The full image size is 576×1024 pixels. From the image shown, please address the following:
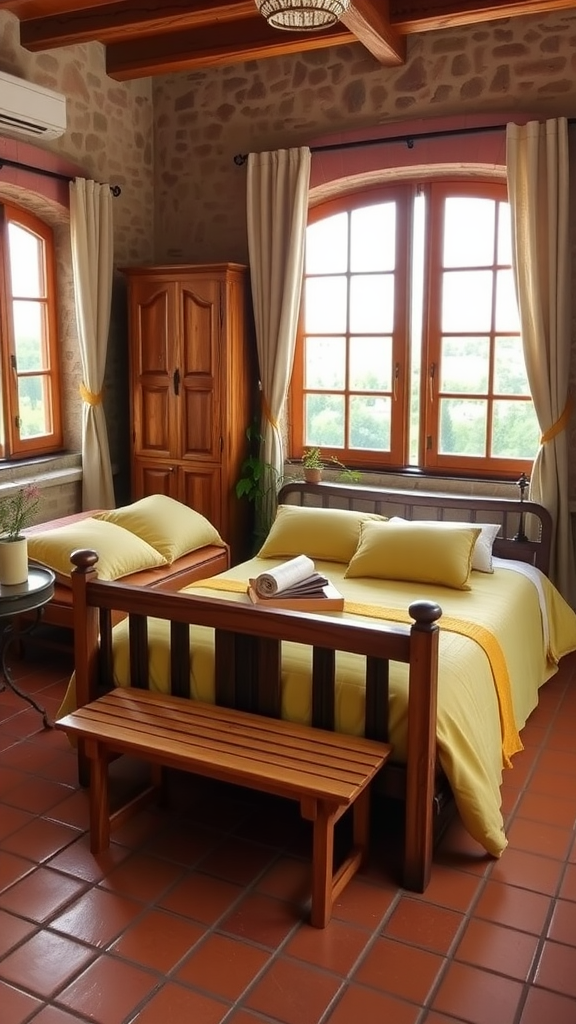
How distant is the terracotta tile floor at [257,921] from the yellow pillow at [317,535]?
4.75 feet

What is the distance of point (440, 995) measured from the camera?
2.27m

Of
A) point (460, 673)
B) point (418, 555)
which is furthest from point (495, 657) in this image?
point (418, 555)

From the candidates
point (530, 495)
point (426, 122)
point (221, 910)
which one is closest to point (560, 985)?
point (221, 910)

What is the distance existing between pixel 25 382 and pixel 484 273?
2794 millimetres

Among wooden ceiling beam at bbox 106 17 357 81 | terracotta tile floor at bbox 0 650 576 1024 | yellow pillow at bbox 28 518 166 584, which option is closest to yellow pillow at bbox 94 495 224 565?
yellow pillow at bbox 28 518 166 584

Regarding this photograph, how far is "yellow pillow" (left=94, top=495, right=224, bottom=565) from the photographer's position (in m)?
4.71

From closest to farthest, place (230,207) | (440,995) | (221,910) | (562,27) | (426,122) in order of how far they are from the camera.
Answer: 1. (440,995)
2. (221,910)
3. (562,27)
4. (426,122)
5. (230,207)

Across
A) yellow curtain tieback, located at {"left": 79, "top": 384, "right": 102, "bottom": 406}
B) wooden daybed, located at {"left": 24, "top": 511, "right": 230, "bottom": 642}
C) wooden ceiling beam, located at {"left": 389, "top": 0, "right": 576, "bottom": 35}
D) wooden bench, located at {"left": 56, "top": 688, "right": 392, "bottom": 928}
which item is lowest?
wooden bench, located at {"left": 56, "top": 688, "right": 392, "bottom": 928}

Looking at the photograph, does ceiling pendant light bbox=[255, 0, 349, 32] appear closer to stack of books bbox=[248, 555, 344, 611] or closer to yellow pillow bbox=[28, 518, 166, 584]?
stack of books bbox=[248, 555, 344, 611]

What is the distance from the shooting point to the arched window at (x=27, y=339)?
521cm

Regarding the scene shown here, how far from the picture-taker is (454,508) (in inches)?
193

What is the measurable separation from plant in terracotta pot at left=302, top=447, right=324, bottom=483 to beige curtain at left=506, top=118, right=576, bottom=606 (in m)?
1.24

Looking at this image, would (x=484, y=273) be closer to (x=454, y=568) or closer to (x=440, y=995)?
(x=454, y=568)

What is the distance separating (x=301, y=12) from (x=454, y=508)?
2.59 metres
